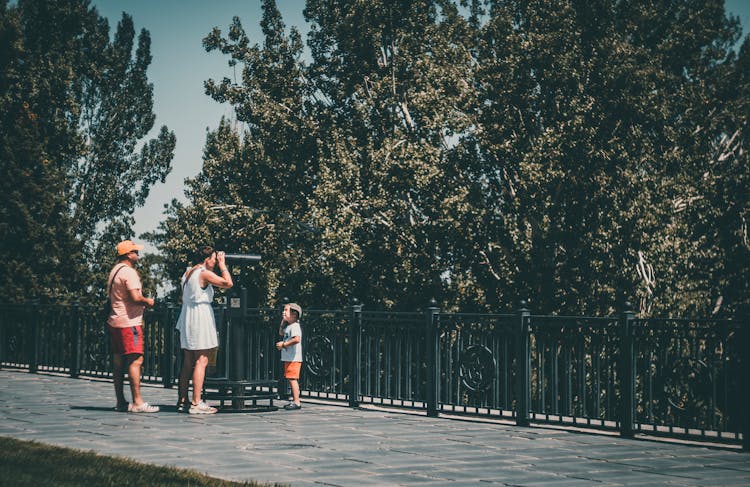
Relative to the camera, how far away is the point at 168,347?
16219 millimetres

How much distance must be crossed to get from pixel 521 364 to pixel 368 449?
10.1 feet

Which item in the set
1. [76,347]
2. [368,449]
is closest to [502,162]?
[76,347]

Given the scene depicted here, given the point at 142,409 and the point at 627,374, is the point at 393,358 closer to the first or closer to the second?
the point at 142,409

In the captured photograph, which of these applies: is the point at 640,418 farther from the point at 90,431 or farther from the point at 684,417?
the point at 90,431

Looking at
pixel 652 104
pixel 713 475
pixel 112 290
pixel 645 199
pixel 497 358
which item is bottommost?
pixel 713 475

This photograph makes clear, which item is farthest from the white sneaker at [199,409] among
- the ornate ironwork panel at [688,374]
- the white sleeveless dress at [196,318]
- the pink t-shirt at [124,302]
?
the ornate ironwork panel at [688,374]

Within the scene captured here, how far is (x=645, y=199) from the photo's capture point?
2848 cm

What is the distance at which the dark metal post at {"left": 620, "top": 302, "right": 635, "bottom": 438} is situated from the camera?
1039cm

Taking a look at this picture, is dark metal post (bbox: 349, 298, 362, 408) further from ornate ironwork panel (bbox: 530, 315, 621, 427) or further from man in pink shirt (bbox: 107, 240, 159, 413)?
man in pink shirt (bbox: 107, 240, 159, 413)

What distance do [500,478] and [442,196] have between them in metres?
23.8

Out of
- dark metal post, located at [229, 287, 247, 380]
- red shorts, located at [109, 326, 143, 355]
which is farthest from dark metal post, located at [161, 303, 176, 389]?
red shorts, located at [109, 326, 143, 355]

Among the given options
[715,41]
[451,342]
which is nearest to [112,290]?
[451,342]

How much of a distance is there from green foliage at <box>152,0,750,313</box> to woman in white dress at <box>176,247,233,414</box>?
1788cm

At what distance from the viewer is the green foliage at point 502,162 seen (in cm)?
2906
